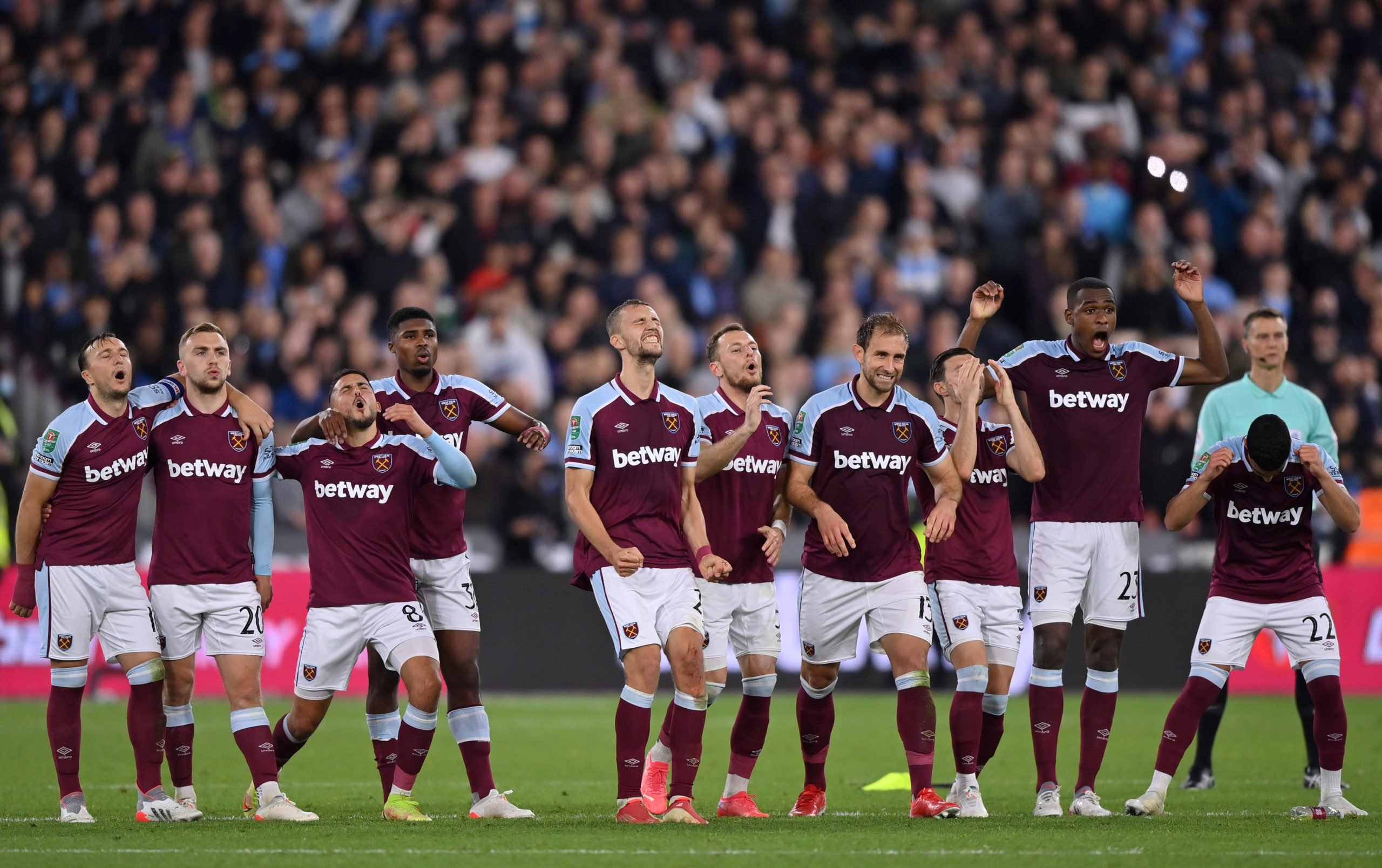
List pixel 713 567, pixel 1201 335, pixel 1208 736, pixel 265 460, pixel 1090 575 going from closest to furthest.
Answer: pixel 713 567, pixel 265 460, pixel 1090 575, pixel 1201 335, pixel 1208 736

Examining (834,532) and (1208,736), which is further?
(1208,736)

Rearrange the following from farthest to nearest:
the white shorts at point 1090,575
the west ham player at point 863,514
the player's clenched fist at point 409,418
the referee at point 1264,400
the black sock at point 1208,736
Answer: the black sock at point 1208,736
the referee at point 1264,400
the white shorts at point 1090,575
the west ham player at point 863,514
the player's clenched fist at point 409,418

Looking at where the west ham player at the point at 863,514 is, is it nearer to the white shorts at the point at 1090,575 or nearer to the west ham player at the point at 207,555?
the white shorts at the point at 1090,575

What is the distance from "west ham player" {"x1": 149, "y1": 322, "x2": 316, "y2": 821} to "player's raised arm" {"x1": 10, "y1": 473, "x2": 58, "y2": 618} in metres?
0.60

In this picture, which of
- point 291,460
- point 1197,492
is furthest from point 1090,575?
point 291,460

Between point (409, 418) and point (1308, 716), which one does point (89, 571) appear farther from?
point (1308, 716)

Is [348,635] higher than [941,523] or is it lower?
lower

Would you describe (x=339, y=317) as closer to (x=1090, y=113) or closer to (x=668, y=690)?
(x=668, y=690)

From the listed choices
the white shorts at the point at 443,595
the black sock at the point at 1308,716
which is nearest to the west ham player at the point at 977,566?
the black sock at the point at 1308,716

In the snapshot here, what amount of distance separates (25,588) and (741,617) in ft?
13.2

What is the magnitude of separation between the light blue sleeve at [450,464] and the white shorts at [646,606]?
95 cm

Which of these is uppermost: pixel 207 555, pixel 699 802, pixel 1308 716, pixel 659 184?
pixel 659 184

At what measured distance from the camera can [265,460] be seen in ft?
32.4

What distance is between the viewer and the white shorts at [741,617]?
10.2 meters
